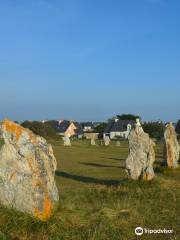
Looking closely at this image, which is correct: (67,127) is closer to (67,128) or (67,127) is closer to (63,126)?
(67,128)

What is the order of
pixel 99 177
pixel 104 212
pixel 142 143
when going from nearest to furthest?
pixel 104 212, pixel 142 143, pixel 99 177

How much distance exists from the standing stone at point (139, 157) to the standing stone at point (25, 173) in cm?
874

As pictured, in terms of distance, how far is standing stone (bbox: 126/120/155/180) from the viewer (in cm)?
2036

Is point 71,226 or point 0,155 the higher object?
point 0,155

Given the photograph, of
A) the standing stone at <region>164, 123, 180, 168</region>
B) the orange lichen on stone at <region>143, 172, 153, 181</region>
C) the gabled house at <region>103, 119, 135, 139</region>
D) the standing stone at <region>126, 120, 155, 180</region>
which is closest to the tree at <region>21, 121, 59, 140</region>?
the gabled house at <region>103, 119, 135, 139</region>

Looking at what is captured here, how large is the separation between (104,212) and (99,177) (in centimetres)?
1184

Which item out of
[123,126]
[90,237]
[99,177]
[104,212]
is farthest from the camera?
[123,126]

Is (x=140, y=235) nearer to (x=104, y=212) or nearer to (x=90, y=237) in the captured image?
(x=90, y=237)

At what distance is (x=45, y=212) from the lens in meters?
11.2

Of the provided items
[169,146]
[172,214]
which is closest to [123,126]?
[169,146]

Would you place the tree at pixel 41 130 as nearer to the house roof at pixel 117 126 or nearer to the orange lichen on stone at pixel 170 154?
the house roof at pixel 117 126

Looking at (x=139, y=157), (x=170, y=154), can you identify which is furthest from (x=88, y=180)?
(x=170, y=154)

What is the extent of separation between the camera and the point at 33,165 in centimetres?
1170

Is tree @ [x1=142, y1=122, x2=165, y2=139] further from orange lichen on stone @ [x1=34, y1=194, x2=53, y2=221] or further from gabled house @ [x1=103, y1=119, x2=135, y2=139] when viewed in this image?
orange lichen on stone @ [x1=34, y1=194, x2=53, y2=221]
